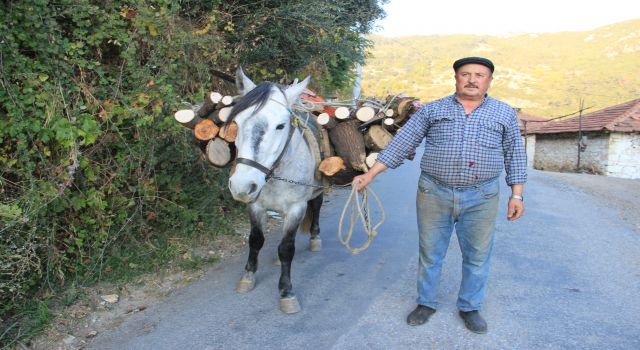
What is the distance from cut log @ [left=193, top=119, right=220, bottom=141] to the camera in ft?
10.7

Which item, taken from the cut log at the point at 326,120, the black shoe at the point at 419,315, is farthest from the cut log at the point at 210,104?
the black shoe at the point at 419,315

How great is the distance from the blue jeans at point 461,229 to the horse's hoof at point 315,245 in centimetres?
180

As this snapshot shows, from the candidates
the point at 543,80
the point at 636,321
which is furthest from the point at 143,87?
the point at 543,80

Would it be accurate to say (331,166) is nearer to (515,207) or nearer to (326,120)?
(326,120)

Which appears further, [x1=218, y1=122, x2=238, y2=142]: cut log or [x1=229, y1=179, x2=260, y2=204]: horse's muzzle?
[x1=218, y1=122, x2=238, y2=142]: cut log

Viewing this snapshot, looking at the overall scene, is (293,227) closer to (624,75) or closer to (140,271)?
(140,271)

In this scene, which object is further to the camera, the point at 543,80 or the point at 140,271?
the point at 543,80

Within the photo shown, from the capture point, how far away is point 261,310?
334 cm

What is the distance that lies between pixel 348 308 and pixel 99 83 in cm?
281

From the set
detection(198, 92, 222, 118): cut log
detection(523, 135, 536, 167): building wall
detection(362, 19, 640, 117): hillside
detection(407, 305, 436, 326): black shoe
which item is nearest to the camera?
detection(407, 305, 436, 326): black shoe

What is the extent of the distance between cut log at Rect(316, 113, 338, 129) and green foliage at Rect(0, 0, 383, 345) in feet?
4.26

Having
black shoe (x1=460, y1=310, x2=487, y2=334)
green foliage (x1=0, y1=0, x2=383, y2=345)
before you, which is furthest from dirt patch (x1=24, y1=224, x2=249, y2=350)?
black shoe (x1=460, y1=310, x2=487, y2=334)

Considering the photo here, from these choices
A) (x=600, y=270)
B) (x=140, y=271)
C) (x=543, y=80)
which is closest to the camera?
(x=140, y=271)

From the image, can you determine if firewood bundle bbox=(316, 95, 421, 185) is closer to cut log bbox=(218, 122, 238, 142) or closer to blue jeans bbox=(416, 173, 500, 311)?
blue jeans bbox=(416, 173, 500, 311)
